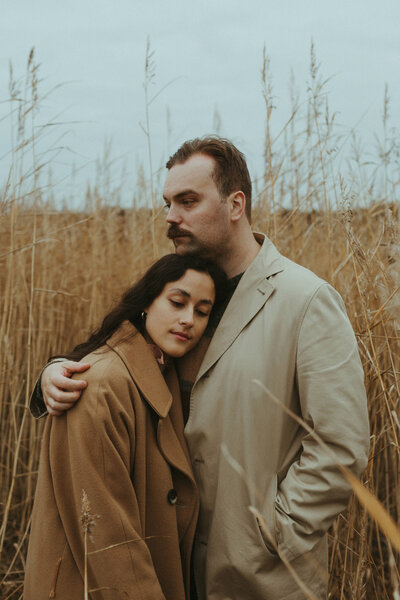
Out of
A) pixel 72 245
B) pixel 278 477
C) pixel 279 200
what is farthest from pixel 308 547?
pixel 72 245

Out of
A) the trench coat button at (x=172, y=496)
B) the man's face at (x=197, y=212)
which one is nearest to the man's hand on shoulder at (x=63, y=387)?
the trench coat button at (x=172, y=496)

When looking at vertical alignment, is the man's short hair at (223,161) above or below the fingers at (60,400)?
above

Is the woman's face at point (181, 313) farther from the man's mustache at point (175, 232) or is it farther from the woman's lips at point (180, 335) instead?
the man's mustache at point (175, 232)

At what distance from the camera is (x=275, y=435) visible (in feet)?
5.24

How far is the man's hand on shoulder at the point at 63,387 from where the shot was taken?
1.46 meters

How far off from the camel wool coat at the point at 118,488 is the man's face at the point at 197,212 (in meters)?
0.42

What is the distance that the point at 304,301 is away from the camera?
1628mm

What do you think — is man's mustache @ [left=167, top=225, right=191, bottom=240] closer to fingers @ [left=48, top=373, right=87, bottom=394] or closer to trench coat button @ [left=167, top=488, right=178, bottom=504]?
fingers @ [left=48, top=373, right=87, bottom=394]

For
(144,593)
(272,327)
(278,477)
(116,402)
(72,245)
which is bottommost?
(144,593)

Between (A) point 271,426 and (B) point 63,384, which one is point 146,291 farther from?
(A) point 271,426

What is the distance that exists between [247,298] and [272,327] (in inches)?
5.7

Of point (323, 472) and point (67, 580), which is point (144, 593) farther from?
point (323, 472)

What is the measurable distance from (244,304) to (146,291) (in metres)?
0.30

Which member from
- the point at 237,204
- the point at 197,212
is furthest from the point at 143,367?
the point at 237,204
